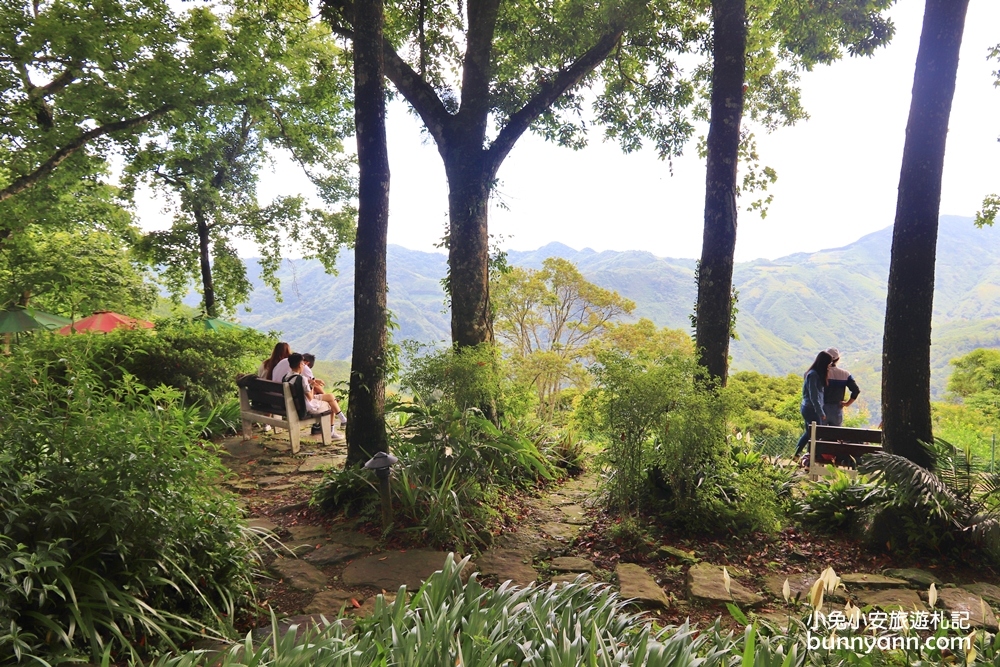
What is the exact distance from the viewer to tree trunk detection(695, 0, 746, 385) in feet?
18.1

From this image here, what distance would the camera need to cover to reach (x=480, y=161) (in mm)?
6570

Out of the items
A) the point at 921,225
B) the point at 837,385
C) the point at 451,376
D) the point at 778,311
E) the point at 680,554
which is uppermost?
the point at 778,311

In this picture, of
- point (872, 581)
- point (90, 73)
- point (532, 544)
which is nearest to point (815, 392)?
point (872, 581)

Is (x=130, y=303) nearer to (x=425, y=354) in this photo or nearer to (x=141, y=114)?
(x=141, y=114)

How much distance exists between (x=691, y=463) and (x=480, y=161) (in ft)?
13.0

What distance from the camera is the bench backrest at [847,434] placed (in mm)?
5516

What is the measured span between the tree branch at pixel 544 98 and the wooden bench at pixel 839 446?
14.2ft

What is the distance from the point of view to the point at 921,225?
4.51 meters

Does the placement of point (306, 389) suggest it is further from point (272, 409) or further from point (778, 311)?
point (778, 311)

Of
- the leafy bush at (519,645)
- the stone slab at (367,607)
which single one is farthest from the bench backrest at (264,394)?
the leafy bush at (519,645)

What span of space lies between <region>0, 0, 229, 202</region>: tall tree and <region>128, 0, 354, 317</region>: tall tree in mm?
585

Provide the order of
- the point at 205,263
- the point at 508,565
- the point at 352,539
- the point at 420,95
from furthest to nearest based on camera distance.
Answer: the point at 205,263 → the point at 420,95 → the point at 352,539 → the point at 508,565

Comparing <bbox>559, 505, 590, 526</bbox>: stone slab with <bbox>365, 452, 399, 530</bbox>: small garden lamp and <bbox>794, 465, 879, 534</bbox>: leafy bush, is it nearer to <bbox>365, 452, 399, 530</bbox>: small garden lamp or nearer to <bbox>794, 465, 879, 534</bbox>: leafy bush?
<bbox>365, 452, 399, 530</bbox>: small garden lamp

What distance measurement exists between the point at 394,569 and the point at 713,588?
78.2 inches
